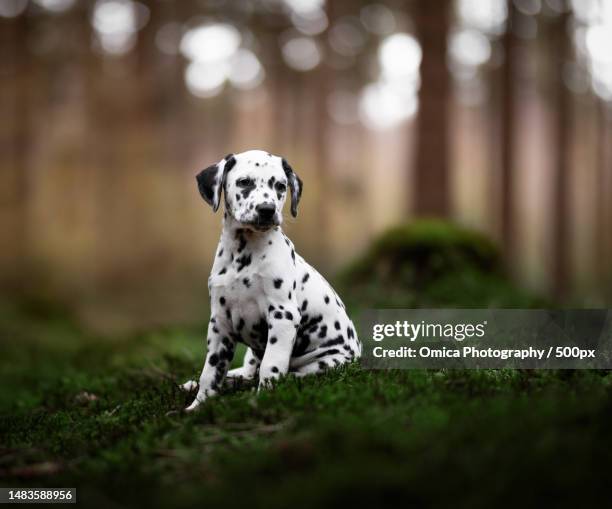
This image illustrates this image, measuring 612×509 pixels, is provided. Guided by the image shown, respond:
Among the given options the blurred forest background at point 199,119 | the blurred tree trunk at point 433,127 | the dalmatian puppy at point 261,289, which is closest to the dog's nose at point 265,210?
the dalmatian puppy at point 261,289

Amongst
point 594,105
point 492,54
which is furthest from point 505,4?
point 594,105

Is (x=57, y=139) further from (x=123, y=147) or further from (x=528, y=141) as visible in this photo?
(x=528, y=141)

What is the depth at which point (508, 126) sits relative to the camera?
19.6 meters

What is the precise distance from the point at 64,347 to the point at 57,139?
61.0 feet

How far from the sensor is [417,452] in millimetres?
3324

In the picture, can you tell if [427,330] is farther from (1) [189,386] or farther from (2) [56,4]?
(2) [56,4]

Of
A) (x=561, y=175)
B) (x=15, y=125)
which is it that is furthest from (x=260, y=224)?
(x=15, y=125)

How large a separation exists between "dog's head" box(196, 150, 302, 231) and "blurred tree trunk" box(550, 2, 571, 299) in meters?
19.8

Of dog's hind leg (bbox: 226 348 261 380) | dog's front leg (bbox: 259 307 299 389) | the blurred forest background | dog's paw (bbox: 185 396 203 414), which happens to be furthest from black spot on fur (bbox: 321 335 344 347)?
the blurred forest background

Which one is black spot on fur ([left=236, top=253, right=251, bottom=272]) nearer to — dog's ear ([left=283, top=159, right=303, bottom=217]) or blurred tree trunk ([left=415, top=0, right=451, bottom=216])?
dog's ear ([left=283, top=159, right=303, bottom=217])

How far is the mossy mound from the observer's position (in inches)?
400

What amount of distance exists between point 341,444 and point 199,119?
3112 centimetres

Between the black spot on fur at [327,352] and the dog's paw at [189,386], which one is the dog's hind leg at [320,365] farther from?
the dog's paw at [189,386]

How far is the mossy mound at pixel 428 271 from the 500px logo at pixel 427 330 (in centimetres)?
225
